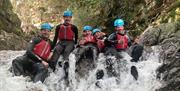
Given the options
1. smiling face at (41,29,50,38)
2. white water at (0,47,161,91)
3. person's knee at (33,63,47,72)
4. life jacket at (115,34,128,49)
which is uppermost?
smiling face at (41,29,50,38)

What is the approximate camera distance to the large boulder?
8.56 meters

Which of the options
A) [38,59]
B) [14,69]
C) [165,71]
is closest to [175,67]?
[165,71]

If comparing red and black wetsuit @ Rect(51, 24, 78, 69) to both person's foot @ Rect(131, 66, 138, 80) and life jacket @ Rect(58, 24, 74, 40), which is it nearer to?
life jacket @ Rect(58, 24, 74, 40)

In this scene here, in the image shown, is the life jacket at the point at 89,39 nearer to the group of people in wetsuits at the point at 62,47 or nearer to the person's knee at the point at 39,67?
the group of people in wetsuits at the point at 62,47

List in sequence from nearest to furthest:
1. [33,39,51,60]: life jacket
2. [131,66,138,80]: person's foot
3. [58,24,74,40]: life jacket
→ [131,66,138,80]: person's foot → [33,39,51,60]: life jacket → [58,24,74,40]: life jacket

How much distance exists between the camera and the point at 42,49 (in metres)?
9.76

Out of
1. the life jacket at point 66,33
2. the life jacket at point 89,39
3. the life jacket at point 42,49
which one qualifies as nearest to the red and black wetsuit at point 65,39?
the life jacket at point 66,33

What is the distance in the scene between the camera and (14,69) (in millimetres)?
9391

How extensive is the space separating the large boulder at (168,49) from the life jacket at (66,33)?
225 centimetres

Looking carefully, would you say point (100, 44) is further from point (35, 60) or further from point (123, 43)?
point (35, 60)

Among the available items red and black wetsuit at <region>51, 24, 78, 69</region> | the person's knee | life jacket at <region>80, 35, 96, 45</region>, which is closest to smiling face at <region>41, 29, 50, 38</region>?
red and black wetsuit at <region>51, 24, 78, 69</region>

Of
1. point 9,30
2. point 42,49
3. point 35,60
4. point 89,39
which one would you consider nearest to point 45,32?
point 42,49

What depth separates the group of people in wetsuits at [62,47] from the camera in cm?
947

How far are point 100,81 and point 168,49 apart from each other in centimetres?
206
